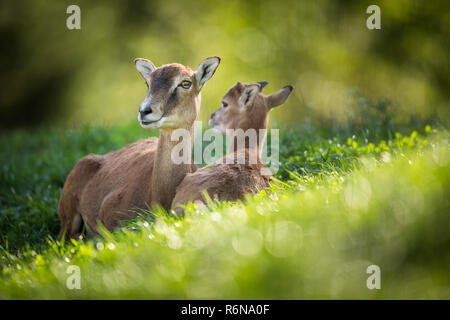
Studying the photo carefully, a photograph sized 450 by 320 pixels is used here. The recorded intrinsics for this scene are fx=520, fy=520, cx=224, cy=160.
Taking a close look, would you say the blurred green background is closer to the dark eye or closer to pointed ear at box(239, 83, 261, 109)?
pointed ear at box(239, 83, 261, 109)

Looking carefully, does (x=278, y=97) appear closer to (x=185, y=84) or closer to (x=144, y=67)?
(x=185, y=84)

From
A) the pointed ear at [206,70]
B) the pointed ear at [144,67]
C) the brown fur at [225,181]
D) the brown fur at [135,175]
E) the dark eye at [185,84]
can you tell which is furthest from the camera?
the pointed ear at [144,67]

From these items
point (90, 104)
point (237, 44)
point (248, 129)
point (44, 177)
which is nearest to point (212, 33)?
point (237, 44)

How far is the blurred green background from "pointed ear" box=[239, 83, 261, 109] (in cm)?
734

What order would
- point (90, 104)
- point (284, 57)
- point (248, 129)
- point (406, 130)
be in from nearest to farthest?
point (248, 129) → point (406, 130) → point (284, 57) → point (90, 104)

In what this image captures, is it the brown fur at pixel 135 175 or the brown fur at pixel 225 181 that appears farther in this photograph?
the brown fur at pixel 135 175

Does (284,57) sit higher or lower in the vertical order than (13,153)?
higher

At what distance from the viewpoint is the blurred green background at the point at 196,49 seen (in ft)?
49.0

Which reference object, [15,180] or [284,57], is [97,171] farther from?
[284,57]

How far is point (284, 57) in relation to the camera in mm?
17078

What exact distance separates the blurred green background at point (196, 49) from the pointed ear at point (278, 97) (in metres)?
6.92

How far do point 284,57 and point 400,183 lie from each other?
548 inches

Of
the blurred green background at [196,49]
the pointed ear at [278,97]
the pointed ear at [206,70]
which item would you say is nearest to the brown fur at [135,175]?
the pointed ear at [206,70]

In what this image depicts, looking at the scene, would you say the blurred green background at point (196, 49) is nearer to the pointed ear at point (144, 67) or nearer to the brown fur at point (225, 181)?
the pointed ear at point (144, 67)
